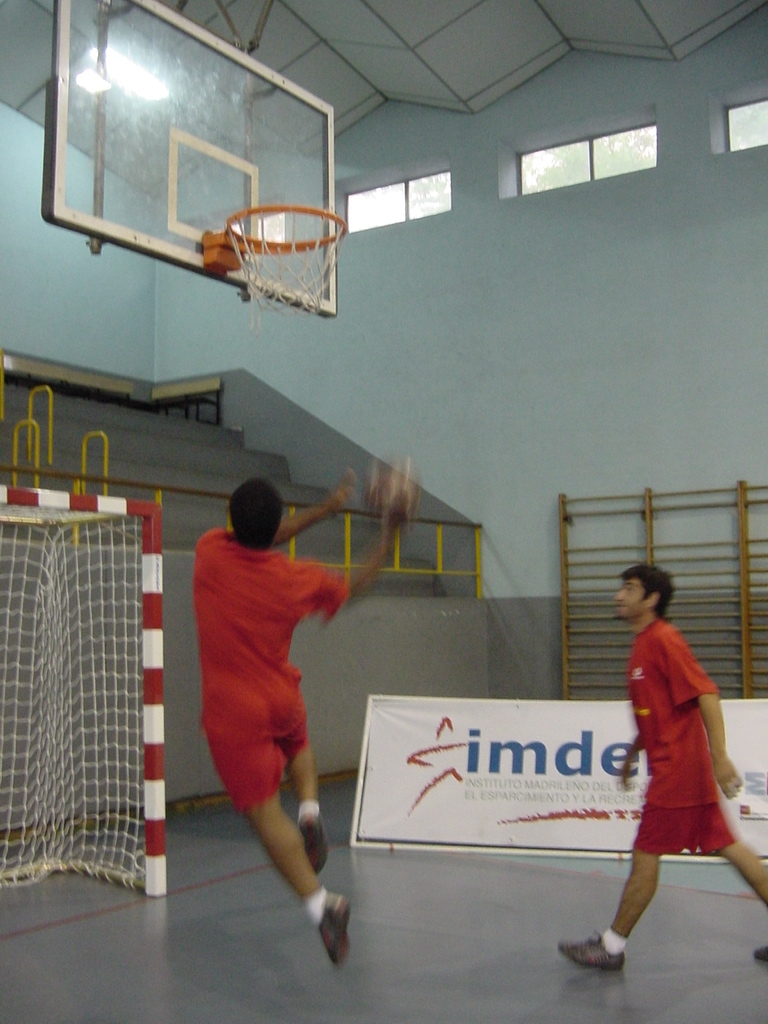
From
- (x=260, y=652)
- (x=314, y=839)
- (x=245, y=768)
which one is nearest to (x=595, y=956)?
(x=314, y=839)

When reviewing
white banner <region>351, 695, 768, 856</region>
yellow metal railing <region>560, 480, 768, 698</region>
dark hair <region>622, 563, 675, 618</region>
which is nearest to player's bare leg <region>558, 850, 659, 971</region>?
dark hair <region>622, 563, 675, 618</region>

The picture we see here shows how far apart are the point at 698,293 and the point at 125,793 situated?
7739mm

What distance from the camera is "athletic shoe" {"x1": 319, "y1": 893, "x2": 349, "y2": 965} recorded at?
140 inches

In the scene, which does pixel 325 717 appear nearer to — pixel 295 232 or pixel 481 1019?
pixel 295 232

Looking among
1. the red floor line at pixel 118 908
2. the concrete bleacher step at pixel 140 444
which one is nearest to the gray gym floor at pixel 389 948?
the red floor line at pixel 118 908

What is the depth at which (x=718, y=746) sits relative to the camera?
3914mm

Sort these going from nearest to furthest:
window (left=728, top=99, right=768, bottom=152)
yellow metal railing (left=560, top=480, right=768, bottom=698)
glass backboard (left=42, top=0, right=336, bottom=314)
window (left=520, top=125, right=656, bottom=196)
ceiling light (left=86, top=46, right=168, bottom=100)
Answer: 1. glass backboard (left=42, top=0, right=336, bottom=314)
2. ceiling light (left=86, top=46, right=168, bottom=100)
3. yellow metal railing (left=560, top=480, right=768, bottom=698)
4. window (left=728, top=99, right=768, bottom=152)
5. window (left=520, top=125, right=656, bottom=196)

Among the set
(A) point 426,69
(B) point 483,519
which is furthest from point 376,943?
(A) point 426,69

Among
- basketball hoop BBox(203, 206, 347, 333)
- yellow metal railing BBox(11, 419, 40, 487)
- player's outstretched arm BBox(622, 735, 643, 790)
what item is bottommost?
player's outstretched arm BBox(622, 735, 643, 790)

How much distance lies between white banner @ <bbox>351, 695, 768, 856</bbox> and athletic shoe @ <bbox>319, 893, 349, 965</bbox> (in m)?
3.09

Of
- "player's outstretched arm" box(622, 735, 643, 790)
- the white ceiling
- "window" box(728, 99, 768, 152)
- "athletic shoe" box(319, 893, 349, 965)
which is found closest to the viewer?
"athletic shoe" box(319, 893, 349, 965)

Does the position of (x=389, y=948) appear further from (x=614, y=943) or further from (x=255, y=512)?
(x=255, y=512)

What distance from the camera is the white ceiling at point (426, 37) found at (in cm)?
1056

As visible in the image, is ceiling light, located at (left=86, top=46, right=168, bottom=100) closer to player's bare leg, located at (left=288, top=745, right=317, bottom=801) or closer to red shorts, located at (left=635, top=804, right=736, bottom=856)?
player's bare leg, located at (left=288, top=745, right=317, bottom=801)
